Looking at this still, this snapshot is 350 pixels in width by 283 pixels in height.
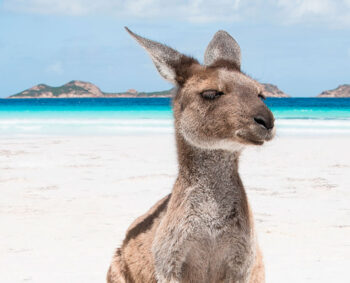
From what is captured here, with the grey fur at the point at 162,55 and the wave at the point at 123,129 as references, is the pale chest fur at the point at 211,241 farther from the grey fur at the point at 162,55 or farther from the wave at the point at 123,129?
the wave at the point at 123,129

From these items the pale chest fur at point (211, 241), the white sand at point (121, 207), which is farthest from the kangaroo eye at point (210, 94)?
the pale chest fur at point (211, 241)

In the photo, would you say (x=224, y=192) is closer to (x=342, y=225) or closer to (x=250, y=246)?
(x=250, y=246)

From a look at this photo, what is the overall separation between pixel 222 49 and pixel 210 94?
92 cm

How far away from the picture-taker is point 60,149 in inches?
622

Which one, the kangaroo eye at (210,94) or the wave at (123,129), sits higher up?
the kangaroo eye at (210,94)

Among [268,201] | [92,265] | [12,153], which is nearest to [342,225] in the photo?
[268,201]

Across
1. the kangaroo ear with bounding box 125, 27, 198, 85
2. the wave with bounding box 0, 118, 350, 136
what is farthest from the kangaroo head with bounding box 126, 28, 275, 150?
the wave with bounding box 0, 118, 350, 136

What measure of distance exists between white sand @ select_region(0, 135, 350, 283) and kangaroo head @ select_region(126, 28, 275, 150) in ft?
1.46

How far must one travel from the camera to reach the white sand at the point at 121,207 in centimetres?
589

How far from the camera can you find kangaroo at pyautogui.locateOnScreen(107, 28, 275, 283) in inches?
135

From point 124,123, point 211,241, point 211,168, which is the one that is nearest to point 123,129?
point 124,123

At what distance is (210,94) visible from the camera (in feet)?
11.7

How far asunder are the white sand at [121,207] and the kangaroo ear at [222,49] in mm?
882

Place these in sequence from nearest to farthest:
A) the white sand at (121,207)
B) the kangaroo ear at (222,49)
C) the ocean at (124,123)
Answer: the kangaroo ear at (222,49), the white sand at (121,207), the ocean at (124,123)
